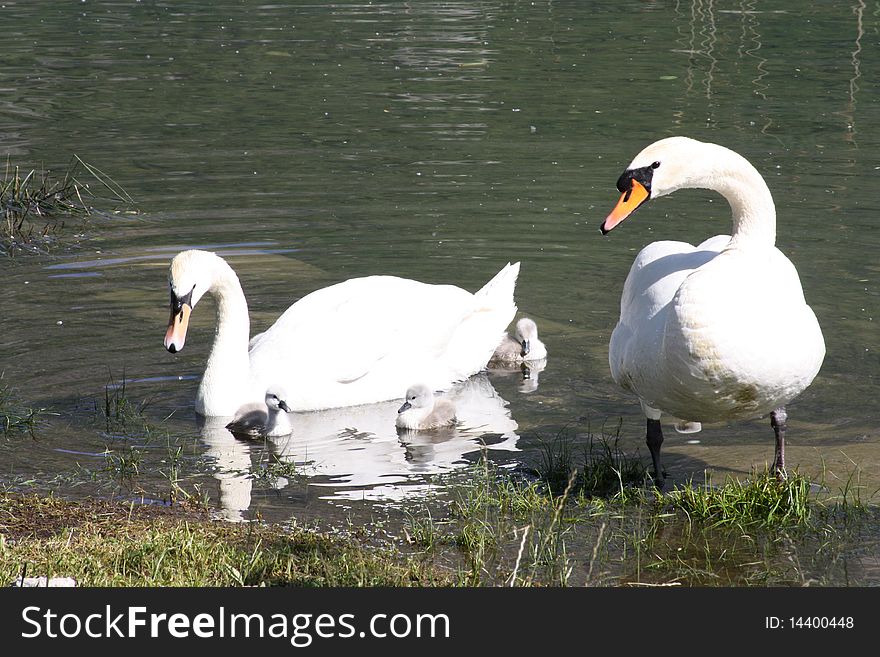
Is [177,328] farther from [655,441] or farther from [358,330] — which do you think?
[655,441]

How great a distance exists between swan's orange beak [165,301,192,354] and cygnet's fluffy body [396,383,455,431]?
131 centimetres

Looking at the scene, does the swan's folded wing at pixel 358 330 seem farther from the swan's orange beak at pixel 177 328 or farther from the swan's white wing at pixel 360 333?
the swan's orange beak at pixel 177 328

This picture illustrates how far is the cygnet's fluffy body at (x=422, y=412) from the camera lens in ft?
24.1

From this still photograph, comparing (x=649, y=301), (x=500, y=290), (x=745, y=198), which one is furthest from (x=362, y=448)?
(x=745, y=198)

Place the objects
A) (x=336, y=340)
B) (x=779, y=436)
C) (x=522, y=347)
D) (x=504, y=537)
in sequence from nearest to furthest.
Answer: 1. (x=504, y=537)
2. (x=779, y=436)
3. (x=336, y=340)
4. (x=522, y=347)

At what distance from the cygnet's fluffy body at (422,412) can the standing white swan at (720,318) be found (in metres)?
1.60

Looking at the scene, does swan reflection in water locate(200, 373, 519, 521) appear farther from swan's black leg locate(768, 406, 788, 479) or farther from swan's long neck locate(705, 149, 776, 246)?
swan's long neck locate(705, 149, 776, 246)

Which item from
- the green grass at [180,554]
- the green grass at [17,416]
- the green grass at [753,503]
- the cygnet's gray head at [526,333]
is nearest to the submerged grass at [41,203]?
the green grass at [17,416]

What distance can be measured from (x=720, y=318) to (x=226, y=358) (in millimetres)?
3321

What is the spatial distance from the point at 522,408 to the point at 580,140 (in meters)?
7.39

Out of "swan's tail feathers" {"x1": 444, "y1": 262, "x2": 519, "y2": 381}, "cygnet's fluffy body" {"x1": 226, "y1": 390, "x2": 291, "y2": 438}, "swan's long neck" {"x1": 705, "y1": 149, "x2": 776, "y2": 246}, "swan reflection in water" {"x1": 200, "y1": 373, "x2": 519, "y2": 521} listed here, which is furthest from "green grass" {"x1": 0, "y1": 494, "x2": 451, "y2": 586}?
"swan's tail feathers" {"x1": 444, "y1": 262, "x2": 519, "y2": 381}

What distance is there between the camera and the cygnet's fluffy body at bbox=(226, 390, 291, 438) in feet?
23.9

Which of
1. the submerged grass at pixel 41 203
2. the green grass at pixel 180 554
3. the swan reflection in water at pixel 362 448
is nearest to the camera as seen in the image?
the green grass at pixel 180 554

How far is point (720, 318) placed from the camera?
203 inches
